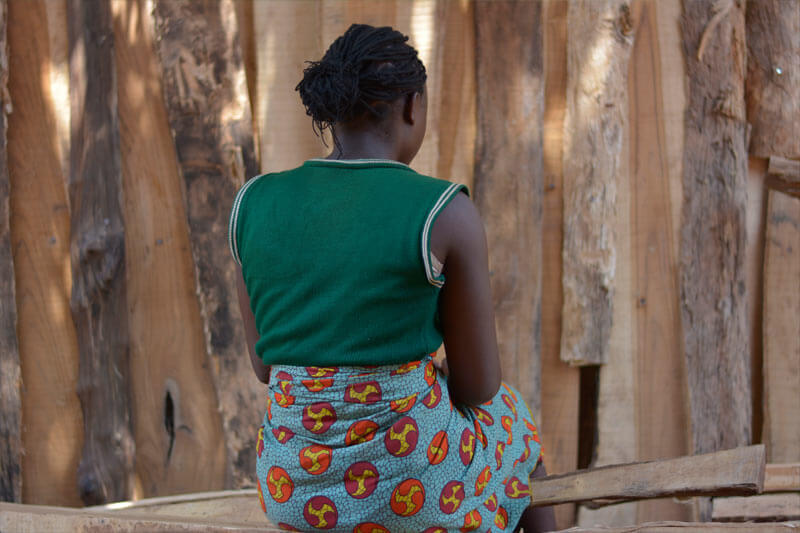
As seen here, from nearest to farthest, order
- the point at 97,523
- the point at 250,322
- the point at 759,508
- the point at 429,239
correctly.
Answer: the point at 429,239 < the point at 97,523 < the point at 250,322 < the point at 759,508

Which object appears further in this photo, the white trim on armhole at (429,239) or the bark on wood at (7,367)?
the bark on wood at (7,367)

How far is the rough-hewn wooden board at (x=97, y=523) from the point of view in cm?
165

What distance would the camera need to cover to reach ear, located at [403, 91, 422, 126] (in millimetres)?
1594

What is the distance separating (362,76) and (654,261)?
1.68 metres

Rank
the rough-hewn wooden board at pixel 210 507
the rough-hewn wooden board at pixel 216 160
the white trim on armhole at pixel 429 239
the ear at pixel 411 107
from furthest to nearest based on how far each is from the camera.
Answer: the rough-hewn wooden board at pixel 216 160, the rough-hewn wooden board at pixel 210 507, the ear at pixel 411 107, the white trim on armhole at pixel 429 239

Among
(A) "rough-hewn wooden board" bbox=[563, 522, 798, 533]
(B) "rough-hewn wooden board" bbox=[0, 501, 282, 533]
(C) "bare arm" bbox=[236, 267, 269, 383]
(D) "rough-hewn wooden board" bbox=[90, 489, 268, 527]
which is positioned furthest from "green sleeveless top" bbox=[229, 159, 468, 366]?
(D) "rough-hewn wooden board" bbox=[90, 489, 268, 527]

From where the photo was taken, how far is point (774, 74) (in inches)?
112

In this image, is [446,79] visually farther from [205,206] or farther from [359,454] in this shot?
[359,454]

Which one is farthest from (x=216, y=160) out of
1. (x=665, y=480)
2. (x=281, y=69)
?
(x=665, y=480)

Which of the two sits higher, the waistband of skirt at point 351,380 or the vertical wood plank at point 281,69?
the vertical wood plank at point 281,69

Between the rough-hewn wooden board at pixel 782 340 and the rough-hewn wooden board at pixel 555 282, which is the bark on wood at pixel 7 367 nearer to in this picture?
the rough-hewn wooden board at pixel 555 282

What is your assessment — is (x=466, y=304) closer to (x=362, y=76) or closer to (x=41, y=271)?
(x=362, y=76)

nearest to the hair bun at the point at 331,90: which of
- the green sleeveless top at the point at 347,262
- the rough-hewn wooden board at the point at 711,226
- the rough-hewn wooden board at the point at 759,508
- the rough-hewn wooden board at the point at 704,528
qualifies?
the green sleeveless top at the point at 347,262

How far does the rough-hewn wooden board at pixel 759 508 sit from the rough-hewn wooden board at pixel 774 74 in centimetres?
131
